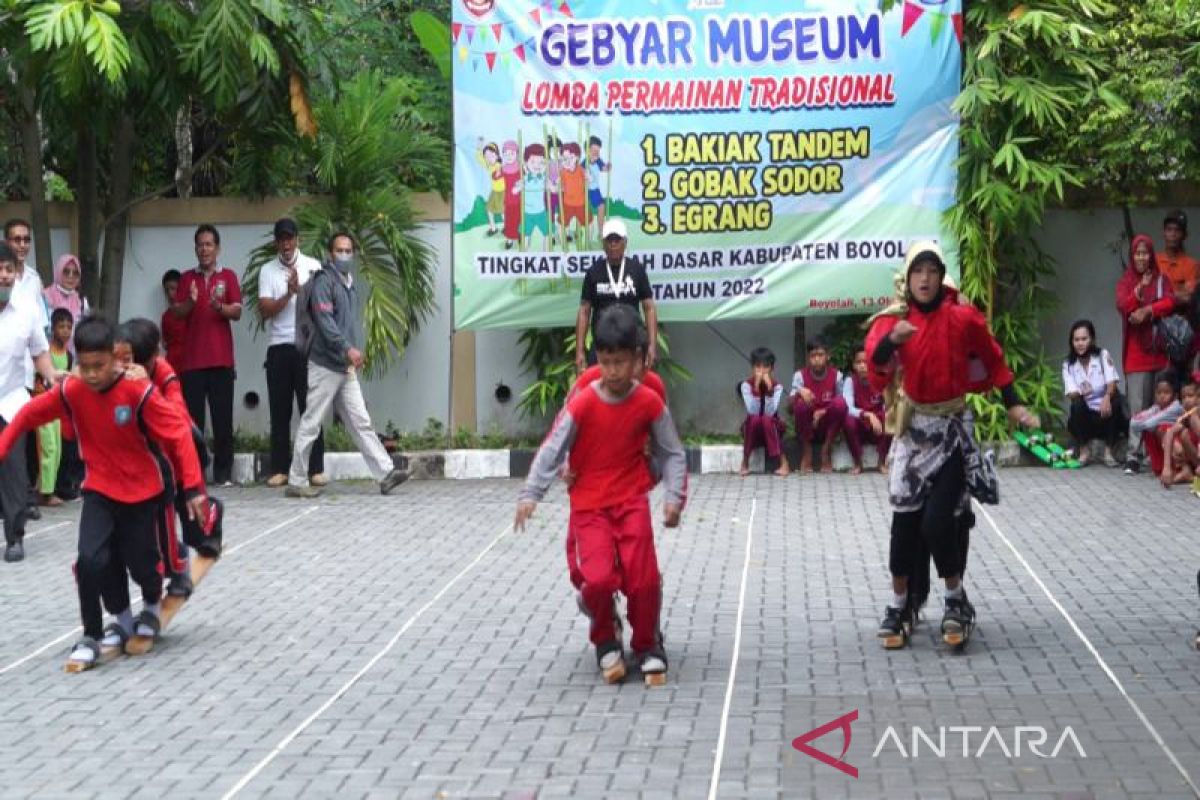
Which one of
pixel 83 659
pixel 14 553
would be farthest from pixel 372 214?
pixel 83 659

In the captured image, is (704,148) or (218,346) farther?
(704,148)

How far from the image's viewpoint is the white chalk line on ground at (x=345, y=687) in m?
7.16

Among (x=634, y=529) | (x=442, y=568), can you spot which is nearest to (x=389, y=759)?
(x=634, y=529)

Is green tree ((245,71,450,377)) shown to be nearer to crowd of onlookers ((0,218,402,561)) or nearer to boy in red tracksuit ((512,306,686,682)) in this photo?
crowd of onlookers ((0,218,402,561))

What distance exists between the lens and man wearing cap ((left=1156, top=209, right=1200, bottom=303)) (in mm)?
15914

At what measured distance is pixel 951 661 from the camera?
8922 mm

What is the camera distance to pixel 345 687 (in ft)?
28.3

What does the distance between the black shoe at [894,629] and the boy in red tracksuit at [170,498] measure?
10.8 feet

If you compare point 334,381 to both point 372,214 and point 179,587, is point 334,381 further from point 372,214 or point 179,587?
point 179,587

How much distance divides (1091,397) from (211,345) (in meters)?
7.42

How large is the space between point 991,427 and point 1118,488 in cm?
182

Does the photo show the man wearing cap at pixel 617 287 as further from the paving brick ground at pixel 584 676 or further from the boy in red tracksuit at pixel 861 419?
the paving brick ground at pixel 584 676

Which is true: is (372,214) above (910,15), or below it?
below

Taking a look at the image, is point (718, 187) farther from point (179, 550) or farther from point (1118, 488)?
point (179, 550)
